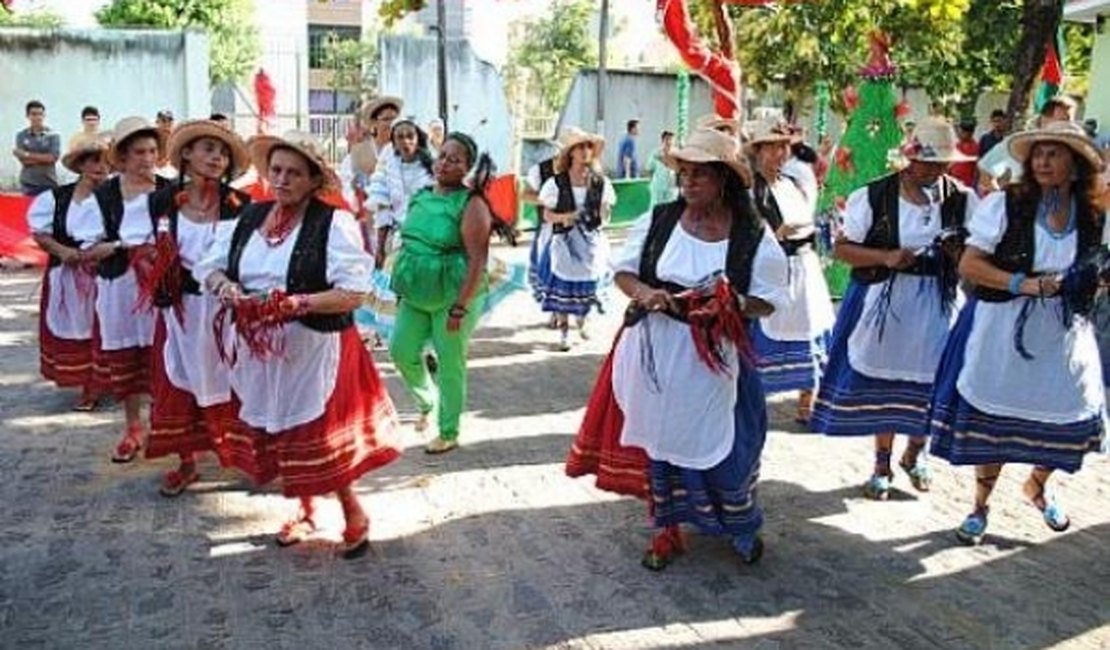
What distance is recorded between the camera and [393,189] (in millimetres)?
7793

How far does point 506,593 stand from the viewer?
4355 millimetres

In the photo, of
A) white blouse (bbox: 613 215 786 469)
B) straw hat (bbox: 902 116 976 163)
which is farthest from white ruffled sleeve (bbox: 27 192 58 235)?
straw hat (bbox: 902 116 976 163)

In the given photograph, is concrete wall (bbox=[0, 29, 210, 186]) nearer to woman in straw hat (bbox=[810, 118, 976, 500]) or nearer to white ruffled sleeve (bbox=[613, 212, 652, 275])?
woman in straw hat (bbox=[810, 118, 976, 500])

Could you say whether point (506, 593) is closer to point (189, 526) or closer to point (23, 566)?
point (189, 526)

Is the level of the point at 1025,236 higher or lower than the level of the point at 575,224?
higher

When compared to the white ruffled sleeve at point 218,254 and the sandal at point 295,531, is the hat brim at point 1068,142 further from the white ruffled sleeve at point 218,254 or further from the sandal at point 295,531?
the sandal at point 295,531

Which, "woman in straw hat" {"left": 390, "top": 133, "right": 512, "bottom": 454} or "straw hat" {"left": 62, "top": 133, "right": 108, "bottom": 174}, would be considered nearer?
"woman in straw hat" {"left": 390, "top": 133, "right": 512, "bottom": 454}

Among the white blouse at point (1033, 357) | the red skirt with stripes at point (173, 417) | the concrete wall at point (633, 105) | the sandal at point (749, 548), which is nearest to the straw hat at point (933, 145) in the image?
the white blouse at point (1033, 357)

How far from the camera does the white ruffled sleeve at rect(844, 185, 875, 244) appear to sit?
199 inches

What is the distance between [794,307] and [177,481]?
3532 mm

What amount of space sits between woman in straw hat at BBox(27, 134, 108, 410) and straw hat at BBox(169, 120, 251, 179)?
3.77 ft

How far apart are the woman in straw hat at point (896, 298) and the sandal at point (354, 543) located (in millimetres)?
2281

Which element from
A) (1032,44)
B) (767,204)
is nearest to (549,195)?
(767,204)

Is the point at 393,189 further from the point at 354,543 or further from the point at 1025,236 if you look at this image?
the point at 1025,236
